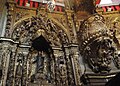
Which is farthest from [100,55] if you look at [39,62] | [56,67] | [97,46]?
[39,62]

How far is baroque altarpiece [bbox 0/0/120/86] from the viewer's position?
738 cm

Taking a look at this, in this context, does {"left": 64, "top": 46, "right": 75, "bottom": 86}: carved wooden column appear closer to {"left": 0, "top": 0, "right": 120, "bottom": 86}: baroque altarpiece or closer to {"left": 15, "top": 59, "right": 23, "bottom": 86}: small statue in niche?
{"left": 0, "top": 0, "right": 120, "bottom": 86}: baroque altarpiece

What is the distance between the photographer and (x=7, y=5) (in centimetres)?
898

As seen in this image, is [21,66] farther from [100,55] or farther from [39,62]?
[100,55]

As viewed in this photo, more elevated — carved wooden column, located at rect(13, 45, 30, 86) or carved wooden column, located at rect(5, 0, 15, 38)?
carved wooden column, located at rect(5, 0, 15, 38)

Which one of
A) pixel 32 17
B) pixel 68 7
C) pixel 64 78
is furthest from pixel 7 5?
pixel 64 78

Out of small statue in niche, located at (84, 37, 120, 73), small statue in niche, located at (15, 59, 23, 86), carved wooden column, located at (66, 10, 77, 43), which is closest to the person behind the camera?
small statue in niche, located at (15, 59, 23, 86)

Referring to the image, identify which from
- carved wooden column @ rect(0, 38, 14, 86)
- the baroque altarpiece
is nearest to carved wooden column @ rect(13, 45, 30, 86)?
the baroque altarpiece

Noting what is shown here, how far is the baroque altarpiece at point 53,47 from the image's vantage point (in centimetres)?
738

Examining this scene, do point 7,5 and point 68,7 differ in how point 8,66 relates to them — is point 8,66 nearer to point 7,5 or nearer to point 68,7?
point 7,5

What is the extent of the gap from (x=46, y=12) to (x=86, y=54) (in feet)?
9.66

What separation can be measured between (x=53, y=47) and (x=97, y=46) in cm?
188

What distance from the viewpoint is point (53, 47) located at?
27.4 feet

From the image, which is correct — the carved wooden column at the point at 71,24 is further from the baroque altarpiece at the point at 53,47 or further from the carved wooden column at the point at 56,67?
the carved wooden column at the point at 56,67
